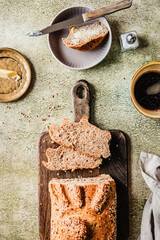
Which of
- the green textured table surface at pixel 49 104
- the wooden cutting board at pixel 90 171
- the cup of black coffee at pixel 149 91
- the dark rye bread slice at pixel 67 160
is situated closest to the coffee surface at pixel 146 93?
the cup of black coffee at pixel 149 91

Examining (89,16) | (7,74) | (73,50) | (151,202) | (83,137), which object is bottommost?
(151,202)

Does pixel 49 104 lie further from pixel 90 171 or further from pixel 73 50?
pixel 90 171

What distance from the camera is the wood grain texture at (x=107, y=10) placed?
1.42m

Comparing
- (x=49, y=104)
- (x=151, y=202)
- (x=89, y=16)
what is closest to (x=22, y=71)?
(x=49, y=104)

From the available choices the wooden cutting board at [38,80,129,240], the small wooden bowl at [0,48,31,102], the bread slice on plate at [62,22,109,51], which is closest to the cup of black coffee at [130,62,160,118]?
the wooden cutting board at [38,80,129,240]

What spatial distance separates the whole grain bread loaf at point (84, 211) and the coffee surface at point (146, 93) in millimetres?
564

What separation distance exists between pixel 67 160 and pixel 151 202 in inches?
25.5

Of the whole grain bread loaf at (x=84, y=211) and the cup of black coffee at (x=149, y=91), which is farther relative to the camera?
the cup of black coffee at (x=149, y=91)

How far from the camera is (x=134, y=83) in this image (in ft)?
4.60

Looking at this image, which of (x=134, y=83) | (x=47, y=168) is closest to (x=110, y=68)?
(x=134, y=83)

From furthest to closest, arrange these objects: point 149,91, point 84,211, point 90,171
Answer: point 90,171, point 149,91, point 84,211

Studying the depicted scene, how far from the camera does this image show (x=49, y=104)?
163 cm

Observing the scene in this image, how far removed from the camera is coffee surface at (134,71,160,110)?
1.45m

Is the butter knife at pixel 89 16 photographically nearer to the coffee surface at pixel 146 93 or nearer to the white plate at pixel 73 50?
the white plate at pixel 73 50
